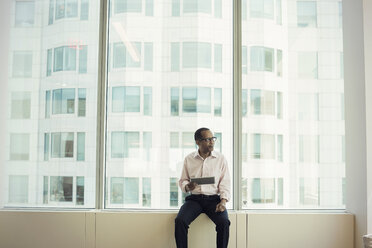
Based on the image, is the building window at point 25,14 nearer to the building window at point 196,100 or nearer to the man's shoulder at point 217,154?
the building window at point 196,100

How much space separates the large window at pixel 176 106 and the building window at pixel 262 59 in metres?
0.01

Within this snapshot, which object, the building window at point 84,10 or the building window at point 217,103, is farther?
the building window at point 84,10

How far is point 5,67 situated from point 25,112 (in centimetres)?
59

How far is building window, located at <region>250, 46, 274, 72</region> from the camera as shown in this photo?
14.2 ft

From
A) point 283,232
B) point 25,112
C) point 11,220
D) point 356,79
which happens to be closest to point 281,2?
point 356,79

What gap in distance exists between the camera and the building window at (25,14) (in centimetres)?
448

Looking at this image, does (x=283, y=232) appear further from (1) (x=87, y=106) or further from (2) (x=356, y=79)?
(1) (x=87, y=106)

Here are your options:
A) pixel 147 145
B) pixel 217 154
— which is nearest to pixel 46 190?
pixel 147 145

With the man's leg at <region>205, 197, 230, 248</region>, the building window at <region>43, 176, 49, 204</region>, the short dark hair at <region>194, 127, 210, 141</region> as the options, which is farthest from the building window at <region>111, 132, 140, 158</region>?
the man's leg at <region>205, 197, 230, 248</region>

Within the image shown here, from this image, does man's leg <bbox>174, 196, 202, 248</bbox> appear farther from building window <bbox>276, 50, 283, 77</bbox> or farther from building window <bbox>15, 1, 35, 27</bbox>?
building window <bbox>15, 1, 35, 27</bbox>

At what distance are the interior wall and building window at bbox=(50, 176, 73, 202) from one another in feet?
0.72

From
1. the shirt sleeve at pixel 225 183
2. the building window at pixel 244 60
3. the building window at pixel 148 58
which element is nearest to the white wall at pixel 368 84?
the building window at pixel 244 60

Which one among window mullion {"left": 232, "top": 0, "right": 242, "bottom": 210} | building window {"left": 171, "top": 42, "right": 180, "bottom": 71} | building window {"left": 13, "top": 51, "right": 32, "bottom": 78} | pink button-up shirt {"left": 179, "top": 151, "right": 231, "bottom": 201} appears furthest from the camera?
building window {"left": 13, "top": 51, "right": 32, "bottom": 78}

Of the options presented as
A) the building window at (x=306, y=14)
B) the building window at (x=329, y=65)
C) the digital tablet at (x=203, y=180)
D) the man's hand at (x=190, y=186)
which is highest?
the building window at (x=306, y=14)
